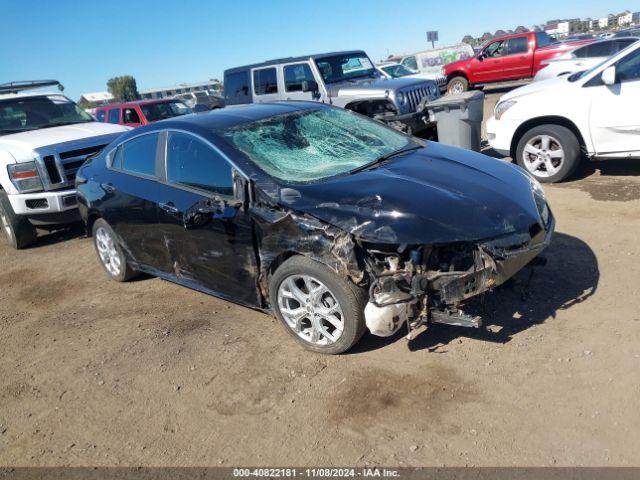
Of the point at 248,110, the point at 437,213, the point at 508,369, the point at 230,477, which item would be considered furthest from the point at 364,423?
the point at 248,110

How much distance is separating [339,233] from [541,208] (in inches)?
61.9

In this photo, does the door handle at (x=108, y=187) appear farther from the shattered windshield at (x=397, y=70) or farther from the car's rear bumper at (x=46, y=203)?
the shattered windshield at (x=397, y=70)

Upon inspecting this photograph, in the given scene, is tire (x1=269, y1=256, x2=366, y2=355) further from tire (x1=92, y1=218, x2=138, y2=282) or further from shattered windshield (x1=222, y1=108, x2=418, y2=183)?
tire (x1=92, y1=218, x2=138, y2=282)

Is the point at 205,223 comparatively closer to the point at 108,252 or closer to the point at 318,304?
the point at 318,304

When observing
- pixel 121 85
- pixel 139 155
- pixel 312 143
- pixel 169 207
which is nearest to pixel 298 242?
pixel 312 143

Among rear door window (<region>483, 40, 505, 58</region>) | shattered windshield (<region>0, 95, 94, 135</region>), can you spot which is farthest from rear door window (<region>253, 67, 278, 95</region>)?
rear door window (<region>483, 40, 505, 58</region>)

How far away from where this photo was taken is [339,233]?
10.8 feet

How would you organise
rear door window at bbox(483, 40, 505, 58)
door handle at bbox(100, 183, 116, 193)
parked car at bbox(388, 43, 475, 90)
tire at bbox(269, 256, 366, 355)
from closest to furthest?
tire at bbox(269, 256, 366, 355) → door handle at bbox(100, 183, 116, 193) → rear door window at bbox(483, 40, 505, 58) → parked car at bbox(388, 43, 475, 90)

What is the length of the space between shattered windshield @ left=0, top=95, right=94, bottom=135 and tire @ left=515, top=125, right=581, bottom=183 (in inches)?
263

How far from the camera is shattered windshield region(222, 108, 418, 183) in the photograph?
389 centimetres

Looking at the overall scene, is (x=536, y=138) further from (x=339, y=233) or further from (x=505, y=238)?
(x=339, y=233)

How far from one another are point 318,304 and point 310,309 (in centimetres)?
9

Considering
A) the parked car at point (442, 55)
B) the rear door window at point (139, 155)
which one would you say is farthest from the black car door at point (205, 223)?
the parked car at point (442, 55)

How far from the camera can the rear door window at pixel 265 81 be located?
11225 mm
